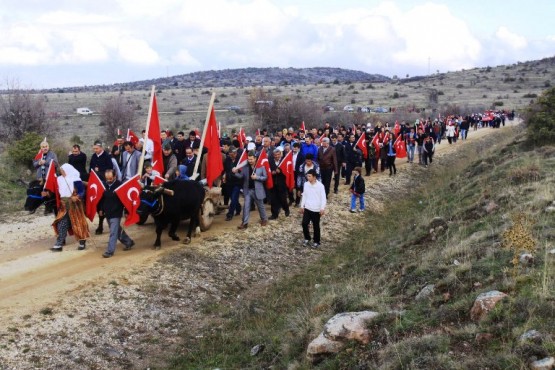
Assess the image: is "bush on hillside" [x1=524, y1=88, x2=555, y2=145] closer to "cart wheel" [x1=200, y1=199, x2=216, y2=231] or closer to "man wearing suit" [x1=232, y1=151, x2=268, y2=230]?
"man wearing suit" [x1=232, y1=151, x2=268, y2=230]

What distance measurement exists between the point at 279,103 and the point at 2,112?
1770 centimetres

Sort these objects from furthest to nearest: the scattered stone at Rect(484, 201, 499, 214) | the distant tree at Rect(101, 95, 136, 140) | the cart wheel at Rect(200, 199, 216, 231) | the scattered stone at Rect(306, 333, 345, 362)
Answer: the distant tree at Rect(101, 95, 136, 140) → the cart wheel at Rect(200, 199, 216, 231) → the scattered stone at Rect(484, 201, 499, 214) → the scattered stone at Rect(306, 333, 345, 362)

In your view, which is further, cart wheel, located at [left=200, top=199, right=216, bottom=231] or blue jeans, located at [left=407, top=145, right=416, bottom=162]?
blue jeans, located at [left=407, top=145, right=416, bottom=162]

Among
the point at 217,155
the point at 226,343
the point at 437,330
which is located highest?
the point at 217,155

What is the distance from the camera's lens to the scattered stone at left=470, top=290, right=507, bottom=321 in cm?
620

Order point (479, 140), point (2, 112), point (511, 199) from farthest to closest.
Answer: point (479, 140)
point (2, 112)
point (511, 199)

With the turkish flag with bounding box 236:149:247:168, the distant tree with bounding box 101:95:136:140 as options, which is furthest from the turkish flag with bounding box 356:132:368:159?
the distant tree with bounding box 101:95:136:140

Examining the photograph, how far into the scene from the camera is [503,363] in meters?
5.18

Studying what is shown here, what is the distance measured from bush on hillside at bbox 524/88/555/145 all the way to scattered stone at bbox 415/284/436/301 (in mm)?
16526

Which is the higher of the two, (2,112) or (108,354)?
(2,112)

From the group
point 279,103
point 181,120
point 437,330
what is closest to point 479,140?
point 279,103

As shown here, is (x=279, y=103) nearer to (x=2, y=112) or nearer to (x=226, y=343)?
(x=2, y=112)

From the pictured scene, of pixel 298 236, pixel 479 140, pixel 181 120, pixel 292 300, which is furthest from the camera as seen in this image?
pixel 181 120

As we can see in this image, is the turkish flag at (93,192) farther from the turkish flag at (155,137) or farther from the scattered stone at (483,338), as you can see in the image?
the scattered stone at (483,338)
